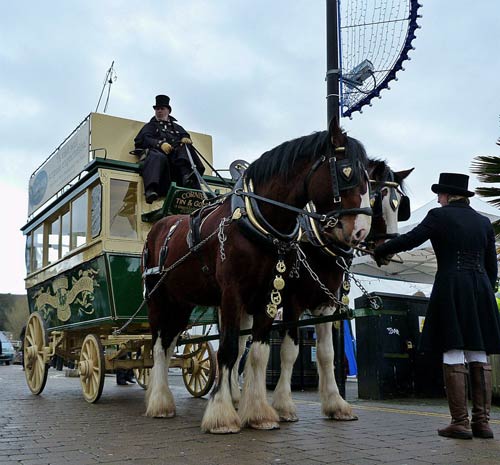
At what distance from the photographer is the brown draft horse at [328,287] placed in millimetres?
5852

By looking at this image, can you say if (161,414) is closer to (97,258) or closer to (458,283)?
(97,258)

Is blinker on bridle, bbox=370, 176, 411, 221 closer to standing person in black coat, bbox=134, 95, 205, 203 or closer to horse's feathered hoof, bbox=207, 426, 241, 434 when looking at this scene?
horse's feathered hoof, bbox=207, 426, 241, 434

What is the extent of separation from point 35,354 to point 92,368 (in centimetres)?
181

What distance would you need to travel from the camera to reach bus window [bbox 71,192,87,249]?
8.16m

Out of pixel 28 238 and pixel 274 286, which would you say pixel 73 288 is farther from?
pixel 274 286

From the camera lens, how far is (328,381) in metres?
5.95

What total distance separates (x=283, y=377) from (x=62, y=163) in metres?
5.11

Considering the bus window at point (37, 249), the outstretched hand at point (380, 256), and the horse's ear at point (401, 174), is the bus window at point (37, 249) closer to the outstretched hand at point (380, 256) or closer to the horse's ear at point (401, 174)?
the horse's ear at point (401, 174)

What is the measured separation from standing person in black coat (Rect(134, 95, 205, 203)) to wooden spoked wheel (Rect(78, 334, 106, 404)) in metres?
1.95

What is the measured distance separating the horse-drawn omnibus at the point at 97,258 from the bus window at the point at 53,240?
0.06 ft

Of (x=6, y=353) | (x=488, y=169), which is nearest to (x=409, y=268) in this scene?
(x=488, y=169)

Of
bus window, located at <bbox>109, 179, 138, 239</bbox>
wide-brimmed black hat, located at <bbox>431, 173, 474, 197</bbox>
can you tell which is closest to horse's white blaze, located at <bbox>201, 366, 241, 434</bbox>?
wide-brimmed black hat, located at <bbox>431, 173, 474, 197</bbox>

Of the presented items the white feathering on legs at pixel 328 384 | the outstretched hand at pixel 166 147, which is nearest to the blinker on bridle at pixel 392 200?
the white feathering on legs at pixel 328 384

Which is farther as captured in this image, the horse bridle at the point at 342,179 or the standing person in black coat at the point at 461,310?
the standing person in black coat at the point at 461,310
